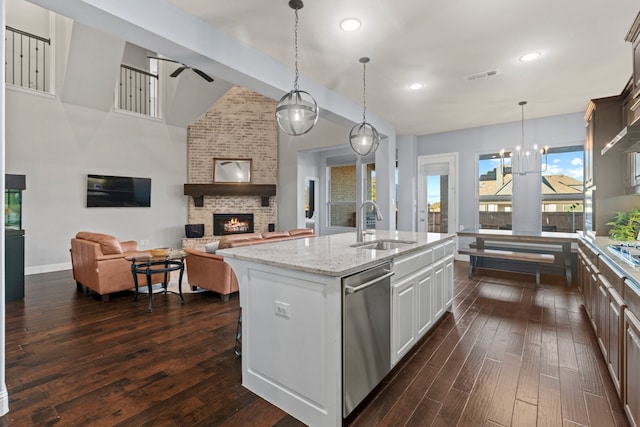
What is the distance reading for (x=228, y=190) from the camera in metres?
7.90

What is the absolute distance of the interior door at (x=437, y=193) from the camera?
6.99 m

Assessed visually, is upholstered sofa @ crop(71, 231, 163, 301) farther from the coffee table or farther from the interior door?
the interior door

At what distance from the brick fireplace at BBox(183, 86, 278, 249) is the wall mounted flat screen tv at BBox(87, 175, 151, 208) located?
43.1 inches

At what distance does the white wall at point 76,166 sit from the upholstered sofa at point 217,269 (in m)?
3.43

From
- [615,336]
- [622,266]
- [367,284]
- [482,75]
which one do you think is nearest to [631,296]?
[622,266]

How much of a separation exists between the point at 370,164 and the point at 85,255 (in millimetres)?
6674

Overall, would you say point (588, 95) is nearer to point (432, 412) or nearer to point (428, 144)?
point (428, 144)

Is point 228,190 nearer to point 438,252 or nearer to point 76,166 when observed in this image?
point 76,166

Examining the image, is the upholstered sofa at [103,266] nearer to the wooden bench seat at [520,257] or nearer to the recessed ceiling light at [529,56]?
the wooden bench seat at [520,257]

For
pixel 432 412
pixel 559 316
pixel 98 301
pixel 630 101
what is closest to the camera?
pixel 432 412

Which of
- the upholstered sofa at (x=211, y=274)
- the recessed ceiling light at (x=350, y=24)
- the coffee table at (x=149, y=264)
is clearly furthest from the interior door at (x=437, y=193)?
the coffee table at (x=149, y=264)

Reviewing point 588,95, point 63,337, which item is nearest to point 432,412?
point 63,337

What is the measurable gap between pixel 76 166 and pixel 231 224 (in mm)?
3418

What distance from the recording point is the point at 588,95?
4.80 m
